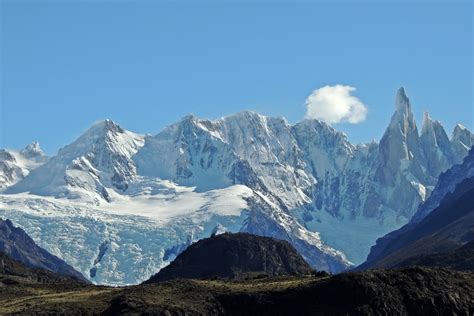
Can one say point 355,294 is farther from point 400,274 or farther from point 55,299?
point 55,299

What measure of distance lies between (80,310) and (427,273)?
55098 mm

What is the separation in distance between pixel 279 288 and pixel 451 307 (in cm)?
2666

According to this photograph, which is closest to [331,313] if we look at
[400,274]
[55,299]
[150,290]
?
[400,274]

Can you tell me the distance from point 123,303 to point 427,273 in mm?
49008

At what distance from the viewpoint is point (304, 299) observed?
176m

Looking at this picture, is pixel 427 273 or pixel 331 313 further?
pixel 427 273

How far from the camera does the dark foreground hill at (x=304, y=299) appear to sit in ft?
568

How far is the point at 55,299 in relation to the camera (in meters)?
185

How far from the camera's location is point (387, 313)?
173 m

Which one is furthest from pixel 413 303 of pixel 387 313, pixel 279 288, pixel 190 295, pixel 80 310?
pixel 80 310

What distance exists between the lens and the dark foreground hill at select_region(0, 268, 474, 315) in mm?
173125

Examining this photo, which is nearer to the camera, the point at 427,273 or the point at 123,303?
the point at 123,303

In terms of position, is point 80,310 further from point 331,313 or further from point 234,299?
point 331,313

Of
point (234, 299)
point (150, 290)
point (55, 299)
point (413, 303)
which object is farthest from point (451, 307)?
point (55, 299)
